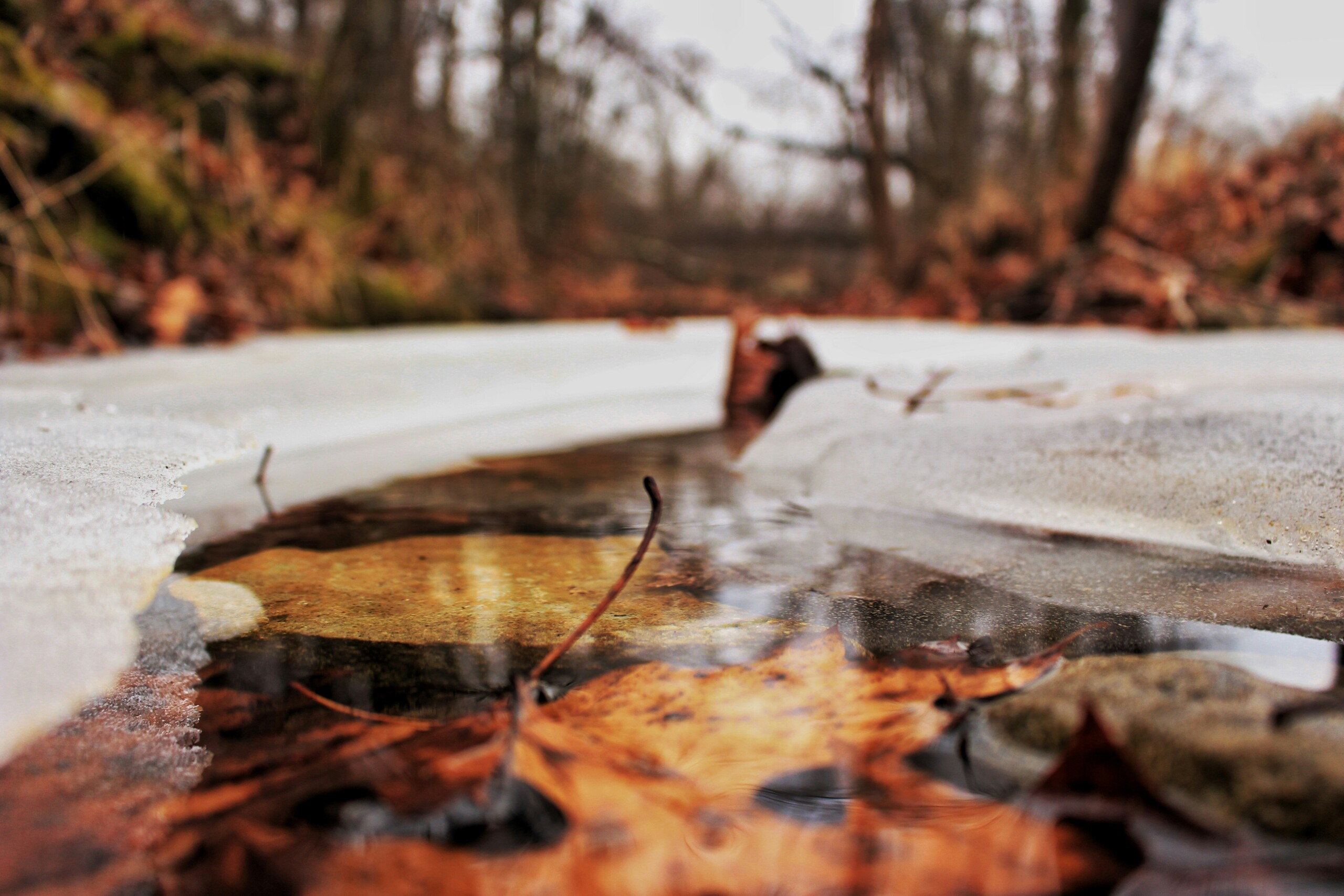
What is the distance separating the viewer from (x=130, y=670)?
2.48 feet

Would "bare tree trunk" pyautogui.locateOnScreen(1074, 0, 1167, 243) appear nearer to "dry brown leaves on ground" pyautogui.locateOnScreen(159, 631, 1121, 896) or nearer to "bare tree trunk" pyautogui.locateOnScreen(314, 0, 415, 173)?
"bare tree trunk" pyautogui.locateOnScreen(314, 0, 415, 173)

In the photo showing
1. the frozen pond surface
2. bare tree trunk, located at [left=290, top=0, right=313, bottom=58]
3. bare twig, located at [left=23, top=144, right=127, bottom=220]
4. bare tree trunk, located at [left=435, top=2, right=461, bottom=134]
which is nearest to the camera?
the frozen pond surface

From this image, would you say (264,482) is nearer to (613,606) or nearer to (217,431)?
(217,431)

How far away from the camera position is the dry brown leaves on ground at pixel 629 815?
48 centimetres

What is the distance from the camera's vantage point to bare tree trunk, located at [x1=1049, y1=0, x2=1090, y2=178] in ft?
27.2

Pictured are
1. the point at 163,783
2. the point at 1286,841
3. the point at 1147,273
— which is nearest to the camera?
the point at 1286,841

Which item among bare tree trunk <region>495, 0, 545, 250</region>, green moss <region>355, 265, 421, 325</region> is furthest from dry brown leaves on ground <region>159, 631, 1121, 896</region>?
bare tree trunk <region>495, 0, 545, 250</region>

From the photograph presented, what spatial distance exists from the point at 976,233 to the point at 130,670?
937 cm

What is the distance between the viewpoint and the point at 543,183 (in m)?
12.0

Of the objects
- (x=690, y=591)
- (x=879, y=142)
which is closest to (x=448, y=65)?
(x=879, y=142)

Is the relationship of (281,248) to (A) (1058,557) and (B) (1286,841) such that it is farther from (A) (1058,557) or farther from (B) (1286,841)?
(B) (1286,841)

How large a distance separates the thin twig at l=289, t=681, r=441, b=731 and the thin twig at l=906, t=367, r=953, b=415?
1.40 m

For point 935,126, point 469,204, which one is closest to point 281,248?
point 469,204

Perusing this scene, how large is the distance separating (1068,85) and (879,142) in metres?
1.99
